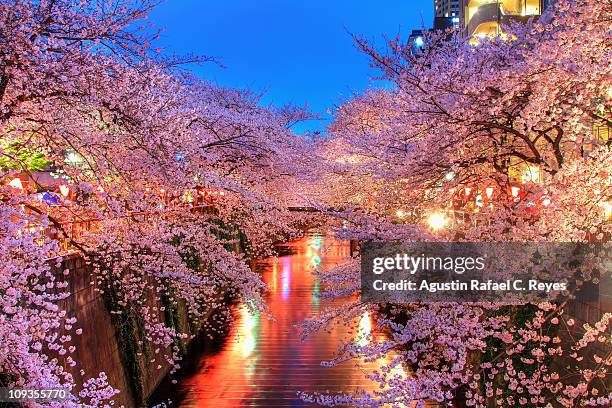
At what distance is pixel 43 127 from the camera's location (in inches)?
225

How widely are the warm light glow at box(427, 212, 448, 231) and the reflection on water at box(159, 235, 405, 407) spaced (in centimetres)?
225

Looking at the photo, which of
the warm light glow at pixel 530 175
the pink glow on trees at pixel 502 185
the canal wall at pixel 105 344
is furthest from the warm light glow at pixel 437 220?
the canal wall at pixel 105 344

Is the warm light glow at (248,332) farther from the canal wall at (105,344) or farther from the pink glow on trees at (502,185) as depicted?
the pink glow on trees at (502,185)

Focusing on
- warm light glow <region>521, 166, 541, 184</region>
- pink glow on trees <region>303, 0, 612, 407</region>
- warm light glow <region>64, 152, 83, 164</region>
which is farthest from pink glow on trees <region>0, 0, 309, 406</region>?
warm light glow <region>521, 166, 541, 184</region>

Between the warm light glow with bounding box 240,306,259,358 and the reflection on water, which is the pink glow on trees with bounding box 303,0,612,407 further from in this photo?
the warm light glow with bounding box 240,306,259,358

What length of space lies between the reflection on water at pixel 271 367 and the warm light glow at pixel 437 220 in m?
2.25

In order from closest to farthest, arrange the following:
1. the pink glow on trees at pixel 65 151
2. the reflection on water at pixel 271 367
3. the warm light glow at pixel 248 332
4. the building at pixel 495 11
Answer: the pink glow on trees at pixel 65 151 < the reflection on water at pixel 271 367 < the warm light glow at pixel 248 332 < the building at pixel 495 11

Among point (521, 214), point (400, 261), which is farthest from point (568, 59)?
point (400, 261)

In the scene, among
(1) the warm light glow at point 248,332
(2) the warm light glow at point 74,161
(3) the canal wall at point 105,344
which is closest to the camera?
(2) the warm light glow at point 74,161

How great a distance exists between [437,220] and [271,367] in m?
6.57

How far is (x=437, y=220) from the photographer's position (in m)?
9.66

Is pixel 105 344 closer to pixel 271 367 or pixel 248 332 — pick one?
pixel 271 367

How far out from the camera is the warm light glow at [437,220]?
9438 mm

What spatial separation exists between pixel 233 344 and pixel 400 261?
8553mm
